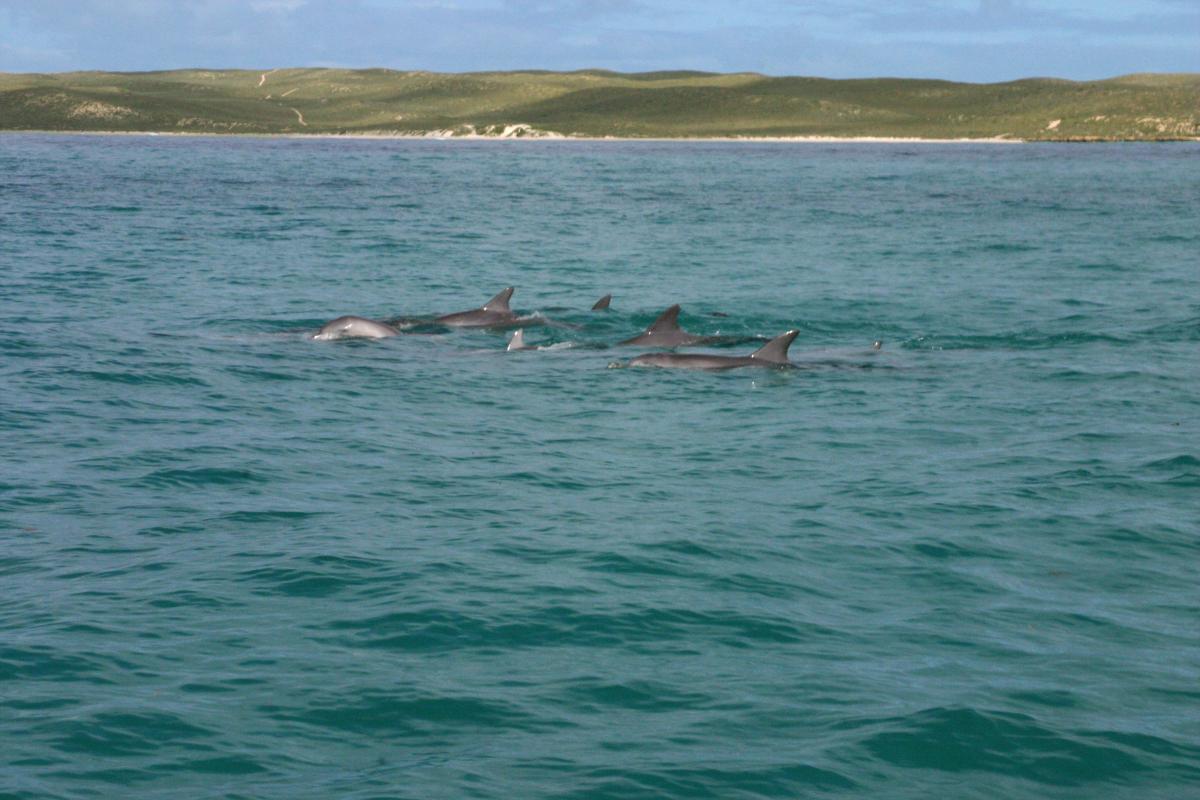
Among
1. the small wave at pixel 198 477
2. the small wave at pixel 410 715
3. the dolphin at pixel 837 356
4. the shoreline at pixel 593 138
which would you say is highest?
the shoreline at pixel 593 138

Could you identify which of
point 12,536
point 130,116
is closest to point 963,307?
point 12,536

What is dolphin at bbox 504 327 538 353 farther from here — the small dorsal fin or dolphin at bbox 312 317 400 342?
dolphin at bbox 312 317 400 342

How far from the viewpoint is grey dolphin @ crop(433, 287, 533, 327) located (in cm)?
2533

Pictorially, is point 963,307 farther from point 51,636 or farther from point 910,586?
point 51,636

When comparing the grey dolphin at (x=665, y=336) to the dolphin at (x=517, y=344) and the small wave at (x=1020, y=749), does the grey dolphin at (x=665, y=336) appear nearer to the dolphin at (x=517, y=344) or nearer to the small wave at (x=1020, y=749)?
the dolphin at (x=517, y=344)

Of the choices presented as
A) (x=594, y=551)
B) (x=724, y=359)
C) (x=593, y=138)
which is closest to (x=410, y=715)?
(x=594, y=551)

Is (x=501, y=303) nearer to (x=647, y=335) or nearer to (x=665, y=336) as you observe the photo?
(x=647, y=335)

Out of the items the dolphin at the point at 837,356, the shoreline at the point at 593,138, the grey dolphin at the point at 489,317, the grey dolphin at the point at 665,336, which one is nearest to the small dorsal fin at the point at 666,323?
the grey dolphin at the point at 665,336

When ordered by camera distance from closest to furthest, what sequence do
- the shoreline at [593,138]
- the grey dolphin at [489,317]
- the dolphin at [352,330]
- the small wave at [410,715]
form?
→ the small wave at [410,715], the dolphin at [352,330], the grey dolphin at [489,317], the shoreline at [593,138]

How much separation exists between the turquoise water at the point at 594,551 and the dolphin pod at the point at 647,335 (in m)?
0.46

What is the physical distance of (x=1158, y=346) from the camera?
77.6 feet

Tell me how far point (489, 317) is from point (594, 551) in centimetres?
1388

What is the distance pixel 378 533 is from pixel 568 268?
83.7 feet

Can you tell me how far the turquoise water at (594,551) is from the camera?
827 centimetres
